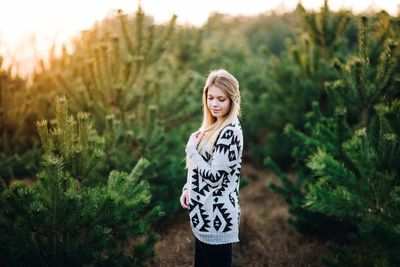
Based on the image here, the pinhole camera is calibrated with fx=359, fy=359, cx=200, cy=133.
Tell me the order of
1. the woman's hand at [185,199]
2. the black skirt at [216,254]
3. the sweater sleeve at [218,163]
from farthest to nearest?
the woman's hand at [185,199], the black skirt at [216,254], the sweater sleeve at [218,163]

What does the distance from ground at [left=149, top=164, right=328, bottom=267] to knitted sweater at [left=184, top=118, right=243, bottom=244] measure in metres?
1.17

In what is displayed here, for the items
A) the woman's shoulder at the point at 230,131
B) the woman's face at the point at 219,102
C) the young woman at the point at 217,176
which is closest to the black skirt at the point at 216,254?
the young woman at the point at 217,176

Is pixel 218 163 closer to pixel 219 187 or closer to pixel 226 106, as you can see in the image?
pixel 219 187

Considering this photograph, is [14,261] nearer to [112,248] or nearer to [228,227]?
[112,248]

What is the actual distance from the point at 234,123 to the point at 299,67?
12.5ft

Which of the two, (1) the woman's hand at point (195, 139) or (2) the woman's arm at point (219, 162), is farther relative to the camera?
Answer: (1) the woman's hand at point (195, 139)

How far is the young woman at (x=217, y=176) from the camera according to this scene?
7.61 feet

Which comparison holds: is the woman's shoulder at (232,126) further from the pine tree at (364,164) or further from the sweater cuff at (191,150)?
the pine tree at (364,164)

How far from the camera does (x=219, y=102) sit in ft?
7.99

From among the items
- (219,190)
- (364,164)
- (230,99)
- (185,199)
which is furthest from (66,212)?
(364,164)

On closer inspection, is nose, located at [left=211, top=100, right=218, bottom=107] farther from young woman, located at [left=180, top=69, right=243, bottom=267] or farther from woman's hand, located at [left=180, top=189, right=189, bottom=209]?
woman's hand, located at [left=180, top=189, right=189, bottom=209]

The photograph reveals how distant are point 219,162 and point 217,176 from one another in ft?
0.30

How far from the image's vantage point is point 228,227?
235 centimetres

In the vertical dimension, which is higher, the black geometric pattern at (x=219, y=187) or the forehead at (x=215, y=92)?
the forehead at (x=215, y=92)
